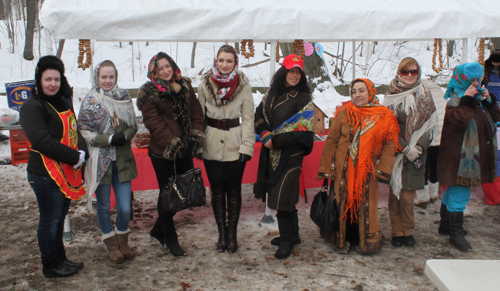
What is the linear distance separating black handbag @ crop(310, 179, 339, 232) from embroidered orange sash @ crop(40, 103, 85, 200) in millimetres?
1840

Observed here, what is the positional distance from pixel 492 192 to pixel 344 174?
2300 mm

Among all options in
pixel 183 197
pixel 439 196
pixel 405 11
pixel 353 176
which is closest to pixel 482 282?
pixel 353 176

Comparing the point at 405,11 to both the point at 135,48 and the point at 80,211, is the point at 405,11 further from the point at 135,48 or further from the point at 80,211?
the point at 135,48

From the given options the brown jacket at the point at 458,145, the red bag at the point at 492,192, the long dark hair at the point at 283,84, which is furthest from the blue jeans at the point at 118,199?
the red bag at the point at 492,192

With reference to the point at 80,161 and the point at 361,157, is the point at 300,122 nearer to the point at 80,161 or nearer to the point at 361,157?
the point at 361,157

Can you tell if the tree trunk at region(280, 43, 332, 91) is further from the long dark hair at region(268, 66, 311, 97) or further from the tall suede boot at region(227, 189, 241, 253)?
the tall suede boot at region(227, 189, 241, 253)

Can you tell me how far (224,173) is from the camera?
3.23 meters

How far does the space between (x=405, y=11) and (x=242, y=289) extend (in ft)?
10.1

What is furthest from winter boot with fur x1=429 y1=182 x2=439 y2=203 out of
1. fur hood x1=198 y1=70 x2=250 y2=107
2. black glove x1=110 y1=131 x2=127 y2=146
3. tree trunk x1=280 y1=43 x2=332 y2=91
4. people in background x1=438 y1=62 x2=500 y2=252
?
tree trunk x1=280 y1=43 x2=332 y2=91

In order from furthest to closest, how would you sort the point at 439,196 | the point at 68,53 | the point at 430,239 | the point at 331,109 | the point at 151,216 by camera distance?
the point at 68,53 → the point at 331,109 → the point at 439,196 → the point at 151,216 → the point at 430,239

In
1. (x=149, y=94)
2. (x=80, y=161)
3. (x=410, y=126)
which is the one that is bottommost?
(x=80, y=161)

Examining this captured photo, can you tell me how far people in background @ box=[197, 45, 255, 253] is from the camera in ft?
10.1

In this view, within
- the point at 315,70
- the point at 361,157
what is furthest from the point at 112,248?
the point at 315,70

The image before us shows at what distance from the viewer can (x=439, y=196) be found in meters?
4.80
